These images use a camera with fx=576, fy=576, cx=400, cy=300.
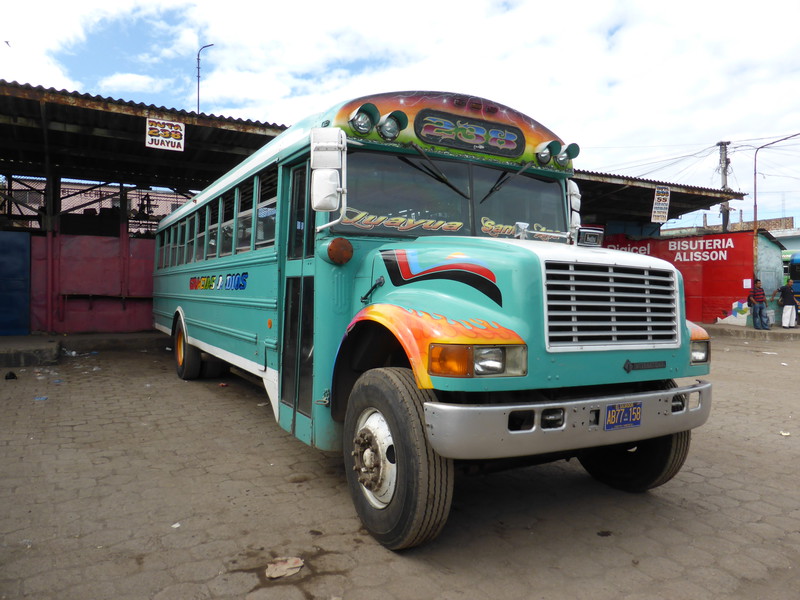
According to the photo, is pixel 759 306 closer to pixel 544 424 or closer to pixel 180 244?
pixel 180 244

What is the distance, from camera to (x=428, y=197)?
151 inches

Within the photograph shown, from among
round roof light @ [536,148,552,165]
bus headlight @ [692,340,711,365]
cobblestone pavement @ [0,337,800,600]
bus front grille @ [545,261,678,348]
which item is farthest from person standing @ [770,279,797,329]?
bus front grille @ [545,261,678,348]

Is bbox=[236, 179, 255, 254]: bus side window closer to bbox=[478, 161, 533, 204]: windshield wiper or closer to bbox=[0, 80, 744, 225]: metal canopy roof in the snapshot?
bbox=[478, 161, 533, 204]: windshield wiper

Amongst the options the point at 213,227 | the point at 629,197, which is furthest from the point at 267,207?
the point at 629,197

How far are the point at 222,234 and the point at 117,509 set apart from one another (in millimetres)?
3303

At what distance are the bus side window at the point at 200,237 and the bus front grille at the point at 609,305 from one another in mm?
5230

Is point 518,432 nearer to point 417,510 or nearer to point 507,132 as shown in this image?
point 417,510

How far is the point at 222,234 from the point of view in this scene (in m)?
6.18

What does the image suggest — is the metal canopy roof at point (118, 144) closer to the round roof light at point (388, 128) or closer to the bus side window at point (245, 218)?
the bus side window at point (245, 218)

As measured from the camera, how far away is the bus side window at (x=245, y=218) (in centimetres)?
522

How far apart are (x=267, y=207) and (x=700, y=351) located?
3.33 metres

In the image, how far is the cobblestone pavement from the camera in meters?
2.70

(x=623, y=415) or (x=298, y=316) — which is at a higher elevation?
(x=298, y=316)

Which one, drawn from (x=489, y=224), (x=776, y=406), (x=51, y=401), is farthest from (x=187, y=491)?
(x=776, y=406)
